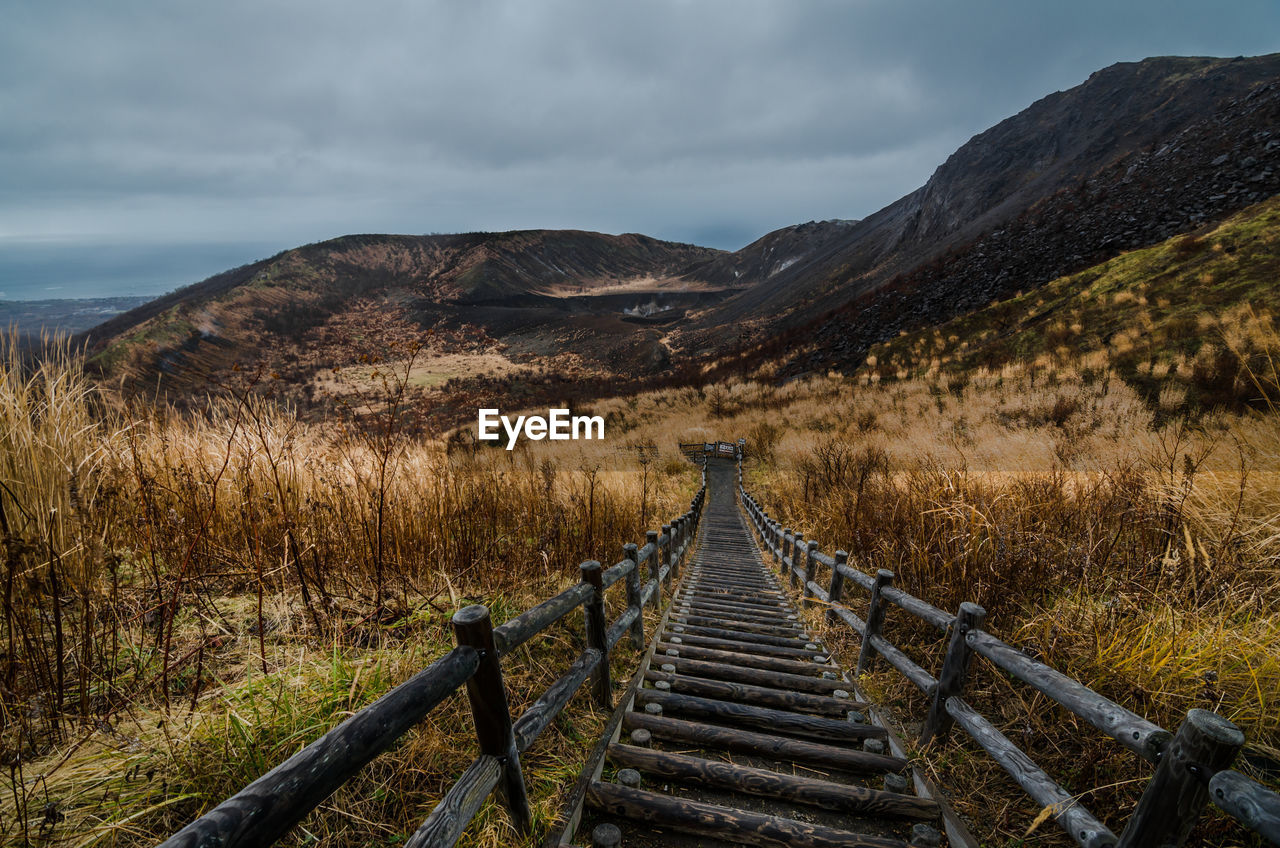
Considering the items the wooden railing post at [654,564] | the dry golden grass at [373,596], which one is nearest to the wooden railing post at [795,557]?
the dry golden grass at [373,596]

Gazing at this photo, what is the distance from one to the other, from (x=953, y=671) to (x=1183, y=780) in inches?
53.3

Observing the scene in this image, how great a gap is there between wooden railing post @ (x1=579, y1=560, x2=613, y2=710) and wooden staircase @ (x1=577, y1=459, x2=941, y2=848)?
227mm

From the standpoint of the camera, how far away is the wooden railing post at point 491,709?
1800 mm

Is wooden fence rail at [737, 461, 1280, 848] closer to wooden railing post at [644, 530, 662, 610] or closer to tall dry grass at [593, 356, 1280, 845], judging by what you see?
tall dry grass at [593, 356, 1280, 845]

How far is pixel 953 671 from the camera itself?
2.71 meters

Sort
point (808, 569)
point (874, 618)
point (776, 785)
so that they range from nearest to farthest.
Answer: point (776, 785), point (874, 618), point (808, 569)

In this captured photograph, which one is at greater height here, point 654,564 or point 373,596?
point 373,596

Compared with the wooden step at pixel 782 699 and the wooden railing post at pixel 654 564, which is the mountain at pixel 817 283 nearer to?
the wooden railing post at pixel 654 564

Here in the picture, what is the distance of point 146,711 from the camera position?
2066mm

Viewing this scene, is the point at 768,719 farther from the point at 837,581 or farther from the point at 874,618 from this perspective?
the point at 837,581

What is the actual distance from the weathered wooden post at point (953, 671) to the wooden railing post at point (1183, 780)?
3.41 feet

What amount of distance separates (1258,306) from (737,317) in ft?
219

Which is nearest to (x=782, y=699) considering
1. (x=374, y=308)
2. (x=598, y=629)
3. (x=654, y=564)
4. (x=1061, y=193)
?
(x=598, y=629)

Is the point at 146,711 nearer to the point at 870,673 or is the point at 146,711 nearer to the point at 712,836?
the point at 712,836
